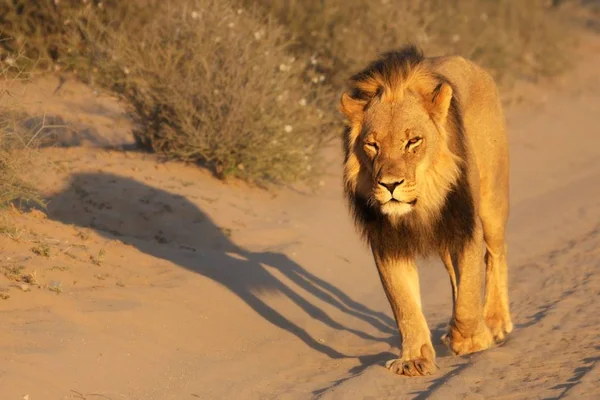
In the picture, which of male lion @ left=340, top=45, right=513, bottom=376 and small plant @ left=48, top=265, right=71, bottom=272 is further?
small plant @ left=48, top=265, right=71, bottom=272

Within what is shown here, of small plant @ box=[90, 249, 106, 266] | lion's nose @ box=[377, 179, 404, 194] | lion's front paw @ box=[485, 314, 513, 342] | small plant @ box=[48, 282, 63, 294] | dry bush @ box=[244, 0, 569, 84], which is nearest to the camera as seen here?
lion's nose @ box=[377, 179, 404, 194]

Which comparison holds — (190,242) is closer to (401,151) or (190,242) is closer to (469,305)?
(469,305)

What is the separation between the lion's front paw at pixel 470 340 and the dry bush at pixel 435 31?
6556 millimetres

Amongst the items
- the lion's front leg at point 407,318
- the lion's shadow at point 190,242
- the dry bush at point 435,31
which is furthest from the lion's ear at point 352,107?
the dry bush at point 435,31

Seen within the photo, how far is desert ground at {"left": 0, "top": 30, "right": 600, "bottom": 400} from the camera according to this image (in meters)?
5.41

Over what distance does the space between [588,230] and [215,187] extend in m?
3.47

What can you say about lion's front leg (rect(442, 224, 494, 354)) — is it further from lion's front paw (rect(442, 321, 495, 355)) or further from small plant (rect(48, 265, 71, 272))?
small plant (rect(48, 265, 71, 272))

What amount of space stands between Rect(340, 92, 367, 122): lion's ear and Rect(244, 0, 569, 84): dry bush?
21.3 feet

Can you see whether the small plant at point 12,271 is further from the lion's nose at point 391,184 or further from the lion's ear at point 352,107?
the lion's nose at point 391,184

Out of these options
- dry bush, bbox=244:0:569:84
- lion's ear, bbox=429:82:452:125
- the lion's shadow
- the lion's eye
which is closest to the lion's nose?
the lion's eye

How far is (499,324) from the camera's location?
6652 millimetres

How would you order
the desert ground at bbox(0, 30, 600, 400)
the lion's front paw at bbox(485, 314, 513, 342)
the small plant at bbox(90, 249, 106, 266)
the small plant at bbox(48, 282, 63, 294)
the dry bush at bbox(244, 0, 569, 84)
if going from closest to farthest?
the desert ground at bbox(0, 30, 600, 400) < the small plant at bbox(48, 282, 63, 294) < the lion's front paw at bbox(485, 314, 513, 342) < the small plant at bbox(90, 249, 106, 266) < the dry bush at bbox(244, 0, 569, 84)

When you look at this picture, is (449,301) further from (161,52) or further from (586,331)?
(161,52)

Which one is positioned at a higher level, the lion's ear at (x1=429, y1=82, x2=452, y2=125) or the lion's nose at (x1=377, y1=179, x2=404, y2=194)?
the lion's ear at (x1=429, y1=82, x2=452, y2=125)
